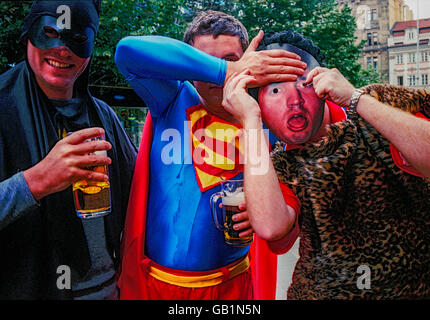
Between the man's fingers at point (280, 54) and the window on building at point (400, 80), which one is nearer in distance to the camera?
the man's fingers at point (280, 54)

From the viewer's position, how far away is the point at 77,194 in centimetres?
117

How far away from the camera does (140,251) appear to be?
1328mm

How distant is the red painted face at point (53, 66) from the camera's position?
124 centimetres

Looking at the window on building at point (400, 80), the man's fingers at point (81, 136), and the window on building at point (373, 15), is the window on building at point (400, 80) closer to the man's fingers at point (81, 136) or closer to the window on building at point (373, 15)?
the window on building at point (373, 15)

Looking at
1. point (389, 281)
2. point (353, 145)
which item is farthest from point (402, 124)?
point (389, 281)

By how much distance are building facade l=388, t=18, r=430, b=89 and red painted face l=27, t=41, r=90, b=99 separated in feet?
3.90

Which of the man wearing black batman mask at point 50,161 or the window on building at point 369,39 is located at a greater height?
the window on building at point 369,39

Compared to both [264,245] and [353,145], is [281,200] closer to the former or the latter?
[353,145]

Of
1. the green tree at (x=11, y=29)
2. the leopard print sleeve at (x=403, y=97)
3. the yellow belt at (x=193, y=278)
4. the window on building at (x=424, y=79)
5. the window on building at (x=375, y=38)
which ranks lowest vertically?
the yellow belt at (x=193, y=278)

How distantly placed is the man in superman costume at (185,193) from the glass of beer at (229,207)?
11 centimetres

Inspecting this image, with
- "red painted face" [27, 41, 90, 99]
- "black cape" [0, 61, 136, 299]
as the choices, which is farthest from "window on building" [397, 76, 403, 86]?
"black cape" [0, 61, 136, 299]

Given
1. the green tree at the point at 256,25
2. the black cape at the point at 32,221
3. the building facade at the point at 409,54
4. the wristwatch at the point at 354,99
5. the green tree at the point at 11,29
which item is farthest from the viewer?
the green tree at the point at 256,25

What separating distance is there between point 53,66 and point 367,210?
1.18 m

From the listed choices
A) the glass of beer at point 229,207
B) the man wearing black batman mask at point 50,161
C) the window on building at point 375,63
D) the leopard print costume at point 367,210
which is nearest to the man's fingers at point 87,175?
the man wearing black batman mask at point 50,161
